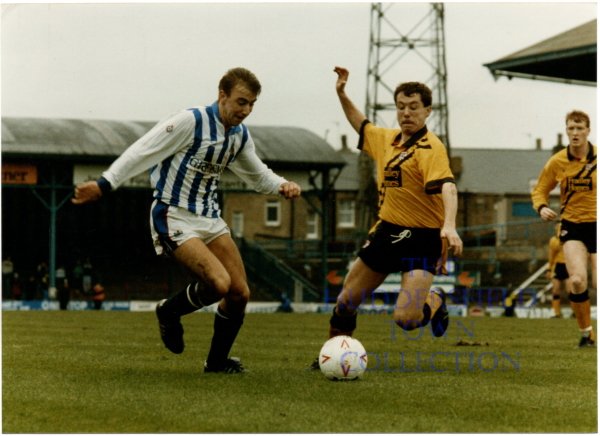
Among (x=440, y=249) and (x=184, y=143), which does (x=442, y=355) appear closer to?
(x=440, y=249)

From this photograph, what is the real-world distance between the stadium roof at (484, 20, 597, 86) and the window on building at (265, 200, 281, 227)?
3843 cm

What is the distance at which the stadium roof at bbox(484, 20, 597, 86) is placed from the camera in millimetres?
25812

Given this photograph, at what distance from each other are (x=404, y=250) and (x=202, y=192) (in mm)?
1733

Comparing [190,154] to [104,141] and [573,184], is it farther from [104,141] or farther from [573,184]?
[104,141]

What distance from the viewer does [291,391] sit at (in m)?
8.07

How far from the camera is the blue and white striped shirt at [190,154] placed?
8.83 m

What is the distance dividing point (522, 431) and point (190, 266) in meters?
3.47

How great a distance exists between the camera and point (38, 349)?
40.4 ft

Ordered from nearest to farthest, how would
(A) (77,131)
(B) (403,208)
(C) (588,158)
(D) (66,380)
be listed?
(D) (66,380) → (B) (403,208) → (C) (588,158) → (A) (77,131)

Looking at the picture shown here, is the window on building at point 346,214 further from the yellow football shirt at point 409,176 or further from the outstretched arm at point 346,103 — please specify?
the yellow football shirt at point 409,176

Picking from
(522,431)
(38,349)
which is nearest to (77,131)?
(38,349)

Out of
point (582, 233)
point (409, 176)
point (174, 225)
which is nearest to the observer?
point (174, 225)

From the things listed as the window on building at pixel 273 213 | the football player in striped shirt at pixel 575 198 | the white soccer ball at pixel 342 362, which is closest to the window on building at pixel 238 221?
the window on building at pixel 273 213

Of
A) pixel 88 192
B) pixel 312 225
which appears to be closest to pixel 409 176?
pixel 88 192
